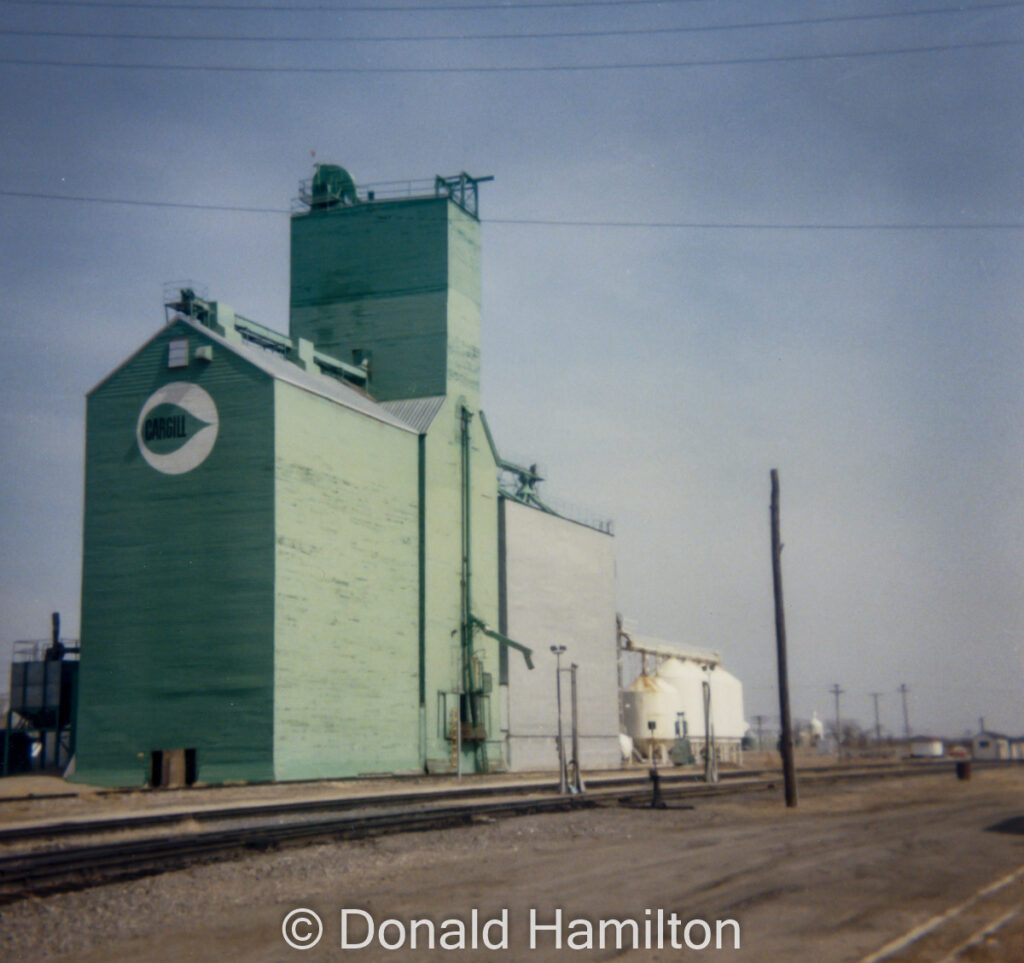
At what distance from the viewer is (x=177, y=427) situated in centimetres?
4272

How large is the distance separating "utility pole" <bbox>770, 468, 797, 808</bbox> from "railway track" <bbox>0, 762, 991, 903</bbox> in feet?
11.5

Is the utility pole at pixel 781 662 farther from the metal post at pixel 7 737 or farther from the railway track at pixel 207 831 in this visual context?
the metal post at pixel 7 737

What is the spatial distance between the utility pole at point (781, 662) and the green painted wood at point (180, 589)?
17.6 metres

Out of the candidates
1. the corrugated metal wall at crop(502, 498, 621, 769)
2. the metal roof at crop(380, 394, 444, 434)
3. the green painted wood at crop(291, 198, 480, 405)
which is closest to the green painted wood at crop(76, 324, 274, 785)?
the metal roof at crop(380, 394, 444, 434)

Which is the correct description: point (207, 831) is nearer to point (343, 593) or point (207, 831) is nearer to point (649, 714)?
point (343, 593)

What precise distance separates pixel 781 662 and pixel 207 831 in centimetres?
1613

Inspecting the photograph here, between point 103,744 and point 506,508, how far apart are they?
2336cm

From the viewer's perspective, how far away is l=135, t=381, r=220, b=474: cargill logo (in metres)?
42.2

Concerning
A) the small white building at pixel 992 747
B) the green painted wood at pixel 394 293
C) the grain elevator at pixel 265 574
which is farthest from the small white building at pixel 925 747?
the green painted wood at pixel 394 293

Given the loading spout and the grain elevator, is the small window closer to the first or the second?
the grain elevator

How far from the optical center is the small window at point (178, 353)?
42.8 metres

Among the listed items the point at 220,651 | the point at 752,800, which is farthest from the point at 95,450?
the point at 752,800

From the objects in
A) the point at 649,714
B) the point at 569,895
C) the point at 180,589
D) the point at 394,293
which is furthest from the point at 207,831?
the point at 649,714

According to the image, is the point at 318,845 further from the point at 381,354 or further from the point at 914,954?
the point at 381,354
